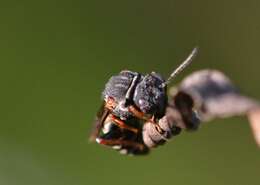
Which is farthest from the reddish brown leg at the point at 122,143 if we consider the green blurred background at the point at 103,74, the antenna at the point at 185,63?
Answer: the green blurred background at the point at 103,74

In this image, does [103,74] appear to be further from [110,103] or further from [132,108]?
[132,108]

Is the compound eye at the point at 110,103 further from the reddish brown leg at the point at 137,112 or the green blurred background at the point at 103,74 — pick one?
the green blurred background at the point at 103,74

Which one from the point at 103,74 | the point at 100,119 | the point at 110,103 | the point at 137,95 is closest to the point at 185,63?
the point at 137,95

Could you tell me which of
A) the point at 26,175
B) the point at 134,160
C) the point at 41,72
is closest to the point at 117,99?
the point at 26,175

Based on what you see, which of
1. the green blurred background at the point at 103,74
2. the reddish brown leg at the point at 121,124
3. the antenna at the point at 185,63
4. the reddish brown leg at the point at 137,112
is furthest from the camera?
the green blurred background at the point at 103,74

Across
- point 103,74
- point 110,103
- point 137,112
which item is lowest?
point 137,112

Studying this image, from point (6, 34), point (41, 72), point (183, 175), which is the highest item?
point (6, 34)

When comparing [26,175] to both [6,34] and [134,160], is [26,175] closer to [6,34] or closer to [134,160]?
[134,160]
